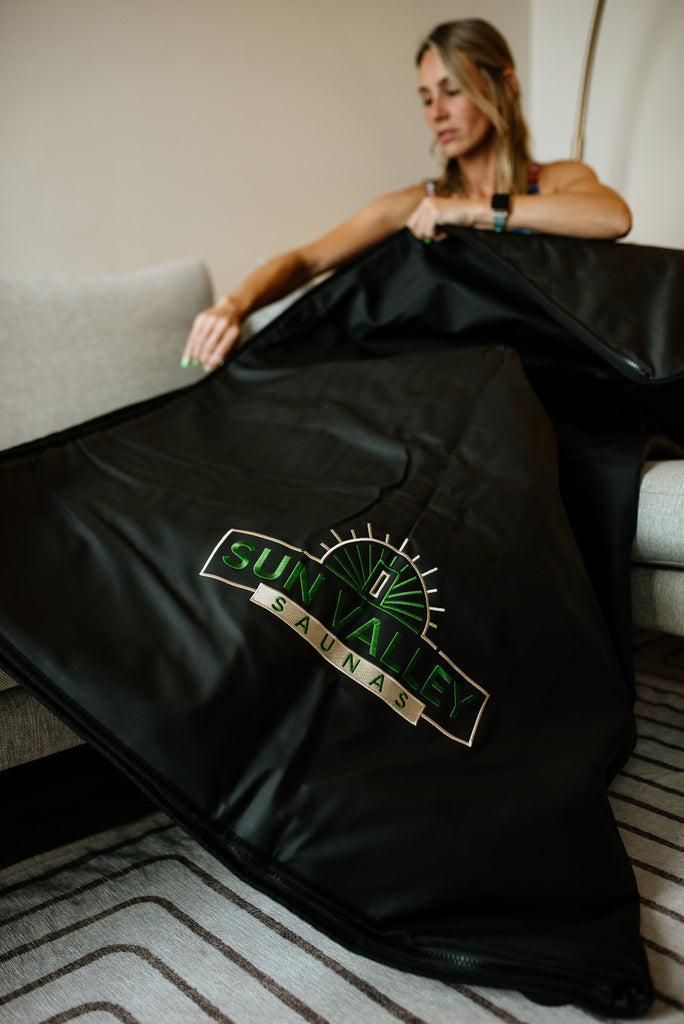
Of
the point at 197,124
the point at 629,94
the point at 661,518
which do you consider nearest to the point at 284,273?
the point at 197,124

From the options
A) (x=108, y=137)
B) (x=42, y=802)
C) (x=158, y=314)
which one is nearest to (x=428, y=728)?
(x=42, y=802)

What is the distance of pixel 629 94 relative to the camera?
2.41 m

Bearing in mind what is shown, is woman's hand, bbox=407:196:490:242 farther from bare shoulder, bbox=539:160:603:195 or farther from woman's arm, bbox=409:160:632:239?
bare shoulder, bbox=539:160:603:195

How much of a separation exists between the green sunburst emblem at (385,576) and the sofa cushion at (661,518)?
33cm

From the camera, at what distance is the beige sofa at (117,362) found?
952mm

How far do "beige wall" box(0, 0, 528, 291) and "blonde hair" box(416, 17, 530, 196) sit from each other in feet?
1.78

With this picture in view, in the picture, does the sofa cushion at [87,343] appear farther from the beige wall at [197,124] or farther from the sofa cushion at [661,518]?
the sofa cushion at [661,518]

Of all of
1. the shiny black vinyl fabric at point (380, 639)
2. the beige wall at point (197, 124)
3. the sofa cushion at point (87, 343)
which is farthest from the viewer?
the beige wall at point (197, 124)

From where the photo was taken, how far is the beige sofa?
95cm

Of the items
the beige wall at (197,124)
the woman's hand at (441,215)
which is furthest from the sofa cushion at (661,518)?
the beige wall at (197,124)

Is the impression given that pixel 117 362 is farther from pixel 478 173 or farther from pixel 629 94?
pixel 629 94

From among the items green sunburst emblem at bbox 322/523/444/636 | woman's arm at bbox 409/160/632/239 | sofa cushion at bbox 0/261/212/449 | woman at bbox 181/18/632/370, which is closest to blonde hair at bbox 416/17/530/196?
woman at bbox 181/18/632/370

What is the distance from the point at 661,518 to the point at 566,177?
97 centimetres

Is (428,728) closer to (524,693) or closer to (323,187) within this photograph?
(524,693)
